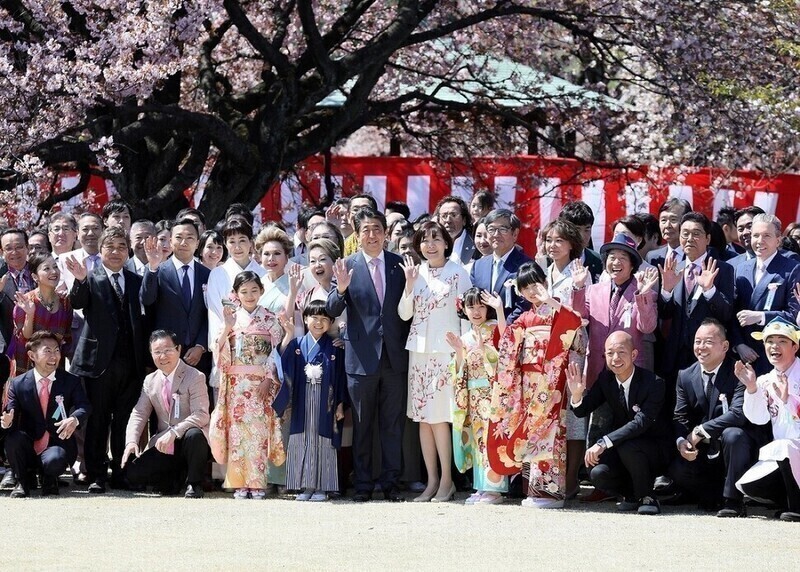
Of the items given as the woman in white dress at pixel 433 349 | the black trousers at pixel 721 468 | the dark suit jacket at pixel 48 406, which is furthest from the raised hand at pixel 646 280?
the dark suit jacket at pixel 48 406

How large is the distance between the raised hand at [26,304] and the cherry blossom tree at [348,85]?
1879 millimetres

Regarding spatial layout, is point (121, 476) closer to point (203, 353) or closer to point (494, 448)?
point (203, 353)

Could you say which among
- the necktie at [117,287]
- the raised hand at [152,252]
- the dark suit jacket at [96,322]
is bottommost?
the dark suit jacket at [96,322]

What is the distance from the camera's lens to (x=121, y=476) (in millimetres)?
8141

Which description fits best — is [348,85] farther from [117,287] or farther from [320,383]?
[320,383]

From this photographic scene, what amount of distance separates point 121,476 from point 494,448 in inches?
93.1

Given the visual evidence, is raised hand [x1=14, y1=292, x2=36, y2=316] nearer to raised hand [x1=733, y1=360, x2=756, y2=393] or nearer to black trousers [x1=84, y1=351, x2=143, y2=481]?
black trousers [x1=84, y1=351, x2=143, y2=481]

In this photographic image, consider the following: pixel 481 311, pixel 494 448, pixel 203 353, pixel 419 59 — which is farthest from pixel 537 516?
pixel 419 59

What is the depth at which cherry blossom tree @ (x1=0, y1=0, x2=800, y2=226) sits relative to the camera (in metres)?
10.4

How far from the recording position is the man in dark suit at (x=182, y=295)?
8320 mm

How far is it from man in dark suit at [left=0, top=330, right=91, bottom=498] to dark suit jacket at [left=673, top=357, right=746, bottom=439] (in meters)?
3.54

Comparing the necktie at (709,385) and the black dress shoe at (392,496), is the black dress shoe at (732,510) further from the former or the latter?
the black dress shoe at (392,496)

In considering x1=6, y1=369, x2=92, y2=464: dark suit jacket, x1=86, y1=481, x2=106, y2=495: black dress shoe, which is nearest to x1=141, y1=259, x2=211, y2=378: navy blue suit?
x1=6, y1=369, x2=92, y2=464: dark suit jacket

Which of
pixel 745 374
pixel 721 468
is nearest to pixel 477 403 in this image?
pixel 721 468
